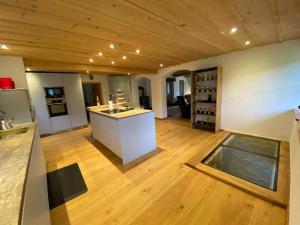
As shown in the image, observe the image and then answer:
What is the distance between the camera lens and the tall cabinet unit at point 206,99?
4.16 m

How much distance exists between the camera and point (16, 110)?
255 centimetres

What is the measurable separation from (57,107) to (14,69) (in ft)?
7.81

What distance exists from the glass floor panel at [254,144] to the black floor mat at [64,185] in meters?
3.28

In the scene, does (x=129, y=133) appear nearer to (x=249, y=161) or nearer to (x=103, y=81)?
(x=249, y=161)

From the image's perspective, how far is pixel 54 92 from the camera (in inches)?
195

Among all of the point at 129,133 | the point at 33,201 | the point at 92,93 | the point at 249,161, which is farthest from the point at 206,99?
the point at 92,93

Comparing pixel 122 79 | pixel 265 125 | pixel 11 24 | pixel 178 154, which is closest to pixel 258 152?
pixel 265 125

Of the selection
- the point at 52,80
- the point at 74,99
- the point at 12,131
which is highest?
the point at 52,80

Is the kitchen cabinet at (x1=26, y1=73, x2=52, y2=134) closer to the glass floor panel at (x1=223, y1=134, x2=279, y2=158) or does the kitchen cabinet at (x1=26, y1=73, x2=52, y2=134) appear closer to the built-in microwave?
the built-in microwave

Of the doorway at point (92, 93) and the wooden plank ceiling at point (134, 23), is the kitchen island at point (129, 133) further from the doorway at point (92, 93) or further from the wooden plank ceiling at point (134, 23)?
the doorway at point (92, 93)

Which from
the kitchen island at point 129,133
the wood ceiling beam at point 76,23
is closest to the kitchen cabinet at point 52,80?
the kitchen island at point 129,133

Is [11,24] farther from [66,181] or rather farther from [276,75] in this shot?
[276,75]

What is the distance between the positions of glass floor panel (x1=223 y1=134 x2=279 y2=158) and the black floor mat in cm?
328

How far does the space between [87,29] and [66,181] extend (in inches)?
97.3
